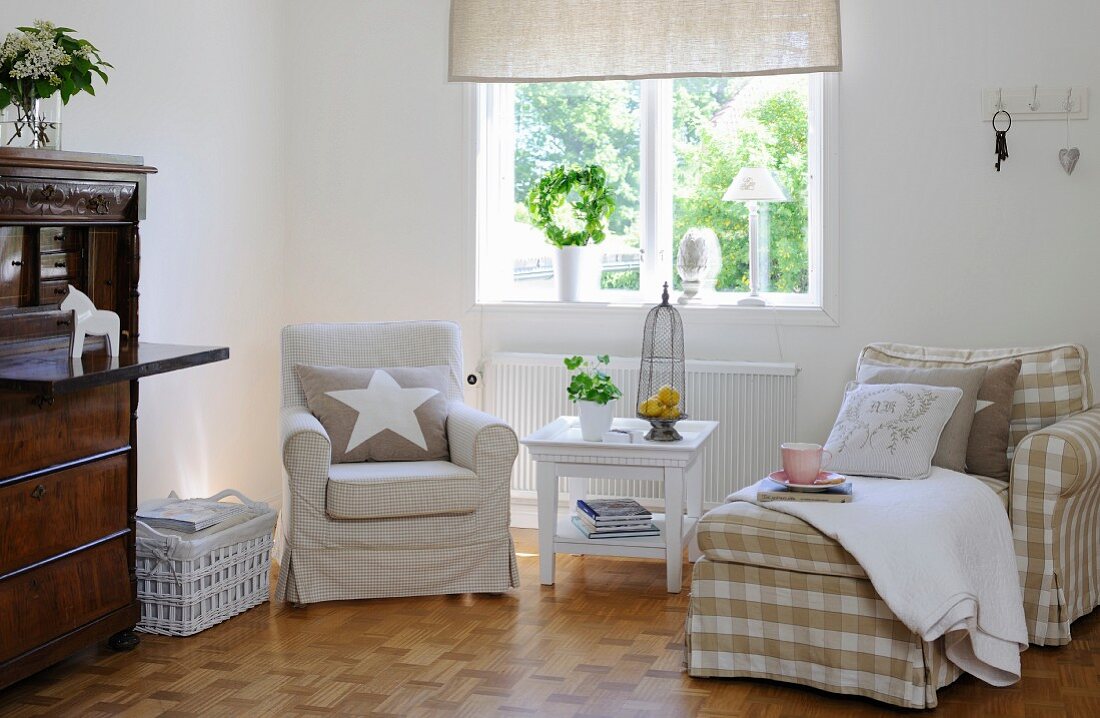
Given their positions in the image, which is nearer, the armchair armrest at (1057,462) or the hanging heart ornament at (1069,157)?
the armchair armrest at (1057,462)

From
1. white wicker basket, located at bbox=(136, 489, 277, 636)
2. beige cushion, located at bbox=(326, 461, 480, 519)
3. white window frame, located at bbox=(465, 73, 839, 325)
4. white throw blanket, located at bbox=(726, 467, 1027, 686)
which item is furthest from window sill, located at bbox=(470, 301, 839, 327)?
white wicker basket, located at bbox=(136, 489, 277, 636)

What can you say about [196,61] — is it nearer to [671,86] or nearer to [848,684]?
[671,86]

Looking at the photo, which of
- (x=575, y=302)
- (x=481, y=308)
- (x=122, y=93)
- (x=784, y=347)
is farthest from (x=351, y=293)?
(x=784, y=347)

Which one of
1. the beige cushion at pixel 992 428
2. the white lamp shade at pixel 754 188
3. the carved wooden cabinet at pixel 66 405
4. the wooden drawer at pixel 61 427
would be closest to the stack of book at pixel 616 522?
the beige cushion at pixel 992 428

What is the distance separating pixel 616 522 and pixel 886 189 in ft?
5.31

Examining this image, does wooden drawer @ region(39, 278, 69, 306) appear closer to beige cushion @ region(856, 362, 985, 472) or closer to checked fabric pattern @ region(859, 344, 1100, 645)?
beige cushion @ region(856, 362, 985, 472)

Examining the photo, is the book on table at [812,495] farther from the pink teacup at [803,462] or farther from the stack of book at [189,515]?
the stack of book at [189,515]

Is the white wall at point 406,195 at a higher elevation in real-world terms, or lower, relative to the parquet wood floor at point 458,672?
higher

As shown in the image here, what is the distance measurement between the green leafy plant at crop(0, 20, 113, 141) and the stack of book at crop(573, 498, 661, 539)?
6.72 ft

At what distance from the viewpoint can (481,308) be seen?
4812 millimetres

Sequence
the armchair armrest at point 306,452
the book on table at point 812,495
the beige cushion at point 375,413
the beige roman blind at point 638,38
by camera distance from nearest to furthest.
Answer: the book on table at point 812,495 < the armchair armrest at point 306,452 < the beige cushion at point 375,413 < the beige roman blind at point 638,38

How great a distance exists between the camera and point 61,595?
9.91 feet

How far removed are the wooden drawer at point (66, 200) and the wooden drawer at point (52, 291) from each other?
200mm

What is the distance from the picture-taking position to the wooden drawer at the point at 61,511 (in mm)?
2844
